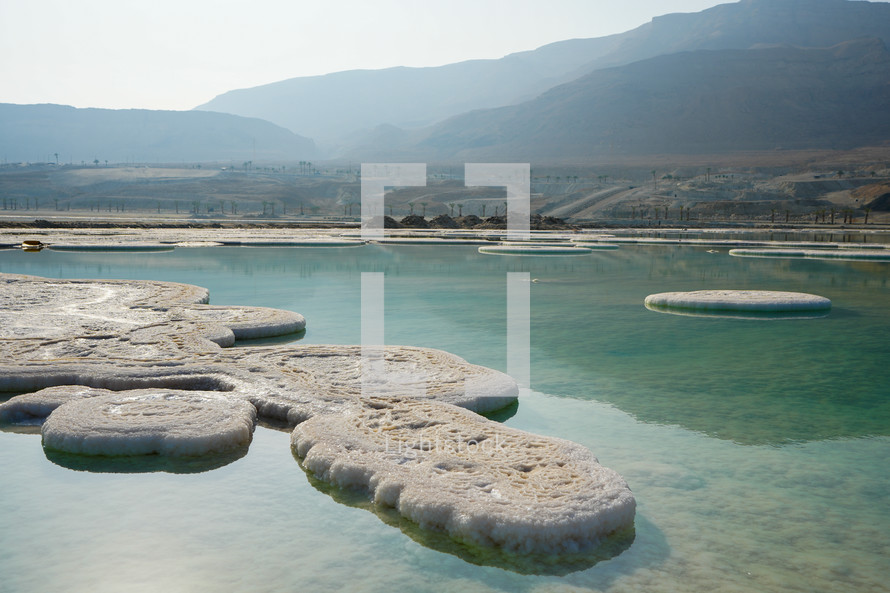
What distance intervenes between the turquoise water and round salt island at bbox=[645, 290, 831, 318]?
1143 millimetres

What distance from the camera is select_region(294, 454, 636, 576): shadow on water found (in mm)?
3896

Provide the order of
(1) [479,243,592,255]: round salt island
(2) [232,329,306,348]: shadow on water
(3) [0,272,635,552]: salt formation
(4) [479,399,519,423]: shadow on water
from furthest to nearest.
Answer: (1) [479,243,592,255]: round salt island
(2) [232,329,306,348]: shadow on water
(4) [479,399,519,423]: shadow on water
(3) [0,272,635,552]: salt formation

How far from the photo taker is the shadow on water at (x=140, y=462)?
17.2ft

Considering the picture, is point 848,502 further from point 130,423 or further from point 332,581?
point 130,423

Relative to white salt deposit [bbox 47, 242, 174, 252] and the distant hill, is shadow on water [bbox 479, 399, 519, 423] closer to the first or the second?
white salt deposit [bbox 47, 242, 174, 252]

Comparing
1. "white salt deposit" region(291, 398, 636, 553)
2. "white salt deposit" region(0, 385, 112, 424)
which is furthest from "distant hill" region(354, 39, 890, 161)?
"white salt deposit" region(0, 385, 112, 424)

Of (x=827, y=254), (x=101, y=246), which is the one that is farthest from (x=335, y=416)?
(x=827, y=254)

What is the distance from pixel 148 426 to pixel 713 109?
17553 cm

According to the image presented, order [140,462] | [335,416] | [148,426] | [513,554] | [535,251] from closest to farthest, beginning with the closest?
[513,554] < [140,462] < [148,426] < [335,416] < [535,251]

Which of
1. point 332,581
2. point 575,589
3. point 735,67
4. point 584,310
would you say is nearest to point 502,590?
point 575,589

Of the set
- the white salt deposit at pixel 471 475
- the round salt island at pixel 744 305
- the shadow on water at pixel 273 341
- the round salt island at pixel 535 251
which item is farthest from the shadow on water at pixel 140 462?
the round salt island at pixel 535 251

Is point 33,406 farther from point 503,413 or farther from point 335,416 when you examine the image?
point 503,413

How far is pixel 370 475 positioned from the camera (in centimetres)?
485

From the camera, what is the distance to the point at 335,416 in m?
5.80
